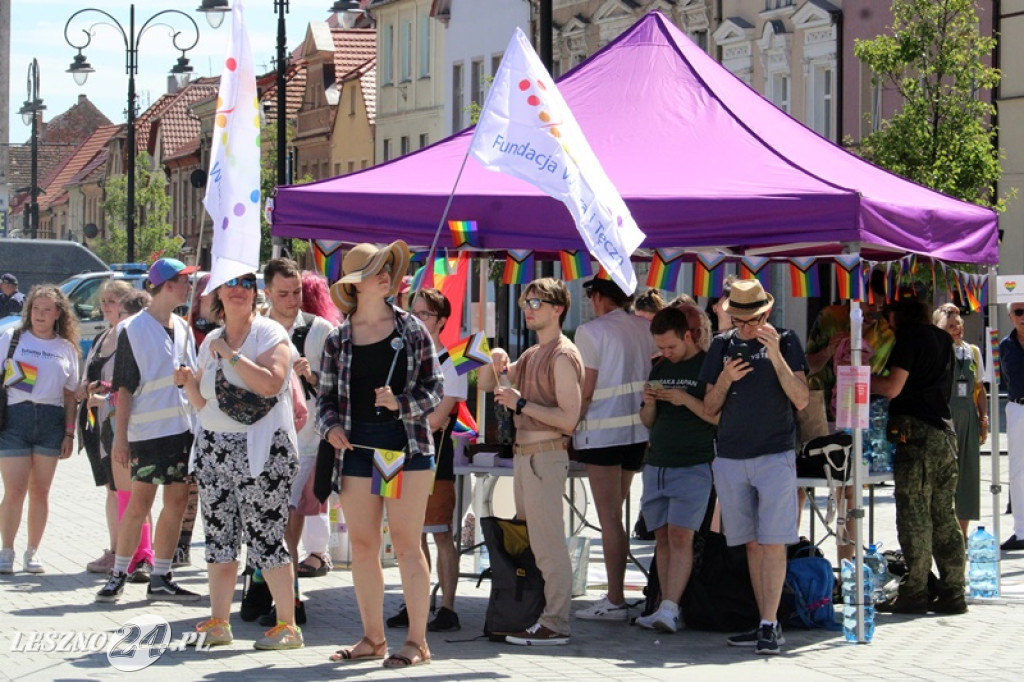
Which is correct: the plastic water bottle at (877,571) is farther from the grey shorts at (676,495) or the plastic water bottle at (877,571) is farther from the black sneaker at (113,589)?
the black sneaker at (113,589)

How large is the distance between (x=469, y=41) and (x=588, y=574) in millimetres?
42485

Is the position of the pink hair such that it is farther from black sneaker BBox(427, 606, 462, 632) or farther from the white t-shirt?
the white t-shirt

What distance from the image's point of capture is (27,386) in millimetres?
11648

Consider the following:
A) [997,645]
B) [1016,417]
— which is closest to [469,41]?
[1016,417]

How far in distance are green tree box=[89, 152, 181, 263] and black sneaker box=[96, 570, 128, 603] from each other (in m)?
45.6

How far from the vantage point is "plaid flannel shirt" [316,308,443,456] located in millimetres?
8492

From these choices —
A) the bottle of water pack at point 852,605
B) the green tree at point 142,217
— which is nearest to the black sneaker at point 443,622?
the bottle of water pack at point 852,605

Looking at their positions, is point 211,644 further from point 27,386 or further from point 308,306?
point 27,386

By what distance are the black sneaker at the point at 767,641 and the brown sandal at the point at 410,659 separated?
69.0 inches

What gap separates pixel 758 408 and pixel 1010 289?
3614 millimetres

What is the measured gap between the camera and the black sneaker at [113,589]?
1038 cm

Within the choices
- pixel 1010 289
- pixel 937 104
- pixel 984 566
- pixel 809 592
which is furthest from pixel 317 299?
pixel 937 104

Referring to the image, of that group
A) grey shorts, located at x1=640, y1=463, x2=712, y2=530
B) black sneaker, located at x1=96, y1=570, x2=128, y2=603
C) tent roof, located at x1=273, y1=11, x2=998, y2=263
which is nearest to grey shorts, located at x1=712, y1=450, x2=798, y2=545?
grey shorts, located at x1=640, y1=463, x2=712, y2=530

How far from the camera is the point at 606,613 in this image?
402 inches
